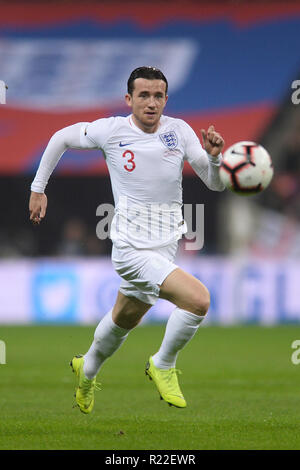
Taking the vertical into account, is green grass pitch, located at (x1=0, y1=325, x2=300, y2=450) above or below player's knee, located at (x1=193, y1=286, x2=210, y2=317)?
below

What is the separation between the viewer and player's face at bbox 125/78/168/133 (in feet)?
21.0

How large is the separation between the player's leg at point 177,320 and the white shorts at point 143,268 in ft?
0.26

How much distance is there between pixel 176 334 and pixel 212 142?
4.33 feet

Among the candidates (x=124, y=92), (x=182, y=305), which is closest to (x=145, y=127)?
(x=182, y=305)

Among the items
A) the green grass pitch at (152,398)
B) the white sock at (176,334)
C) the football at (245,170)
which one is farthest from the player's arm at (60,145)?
the green grass pitch at (152,398)

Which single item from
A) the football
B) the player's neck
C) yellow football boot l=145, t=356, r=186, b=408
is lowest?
yellow football boot l=145, t=356, r=186, b=408

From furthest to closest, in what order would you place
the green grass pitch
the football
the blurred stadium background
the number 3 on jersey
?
the blurred stadium background, the number 3 on jersey, the football, the green grass pitch

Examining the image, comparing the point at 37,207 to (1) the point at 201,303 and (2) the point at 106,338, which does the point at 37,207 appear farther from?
(1) the point at 201,303

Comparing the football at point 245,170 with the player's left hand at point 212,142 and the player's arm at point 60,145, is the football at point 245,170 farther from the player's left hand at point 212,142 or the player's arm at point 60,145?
the player's arm at point 60,145

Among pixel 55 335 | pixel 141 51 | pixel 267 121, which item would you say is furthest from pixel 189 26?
pixel 55 335

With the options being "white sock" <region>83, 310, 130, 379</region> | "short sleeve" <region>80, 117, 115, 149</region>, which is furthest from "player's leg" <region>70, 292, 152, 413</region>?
"short sleeve" <region>80, 117, 115, 149</region>

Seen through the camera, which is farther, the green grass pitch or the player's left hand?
the player's left hand

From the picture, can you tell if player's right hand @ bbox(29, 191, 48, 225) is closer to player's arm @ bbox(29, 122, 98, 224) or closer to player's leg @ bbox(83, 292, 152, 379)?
player's arm @ bbox(29, 122, 98, 224)

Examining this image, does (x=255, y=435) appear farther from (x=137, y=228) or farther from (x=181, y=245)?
(x=181, y=245)
